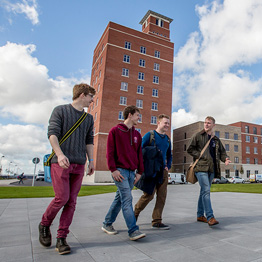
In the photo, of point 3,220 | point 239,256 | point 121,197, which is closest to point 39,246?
point 121,197

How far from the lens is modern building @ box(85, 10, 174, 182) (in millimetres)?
35625

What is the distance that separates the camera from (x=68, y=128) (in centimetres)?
302

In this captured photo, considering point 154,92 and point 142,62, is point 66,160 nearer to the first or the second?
point 154,92

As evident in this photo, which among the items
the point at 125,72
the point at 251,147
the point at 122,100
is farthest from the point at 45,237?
the point at 251,147

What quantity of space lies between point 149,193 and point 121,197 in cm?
79

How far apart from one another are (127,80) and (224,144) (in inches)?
1187

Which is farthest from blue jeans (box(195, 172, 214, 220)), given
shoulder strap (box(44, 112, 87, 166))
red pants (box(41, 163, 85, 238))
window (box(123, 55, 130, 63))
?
window (box(123, 55, 130, 63))

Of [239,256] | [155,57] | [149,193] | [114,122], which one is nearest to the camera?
[239,256]

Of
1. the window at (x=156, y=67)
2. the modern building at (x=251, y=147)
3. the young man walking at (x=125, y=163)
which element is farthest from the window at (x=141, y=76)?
the young man walking at (x=125, y=163)

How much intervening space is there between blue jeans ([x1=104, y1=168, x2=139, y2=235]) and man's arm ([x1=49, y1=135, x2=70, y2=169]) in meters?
0.95

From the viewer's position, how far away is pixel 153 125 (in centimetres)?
3853

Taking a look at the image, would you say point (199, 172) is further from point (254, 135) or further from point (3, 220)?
point (254, 135)

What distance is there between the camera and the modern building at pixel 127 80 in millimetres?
35625

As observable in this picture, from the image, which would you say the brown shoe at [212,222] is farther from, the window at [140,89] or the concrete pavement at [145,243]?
the window at [140,89]
